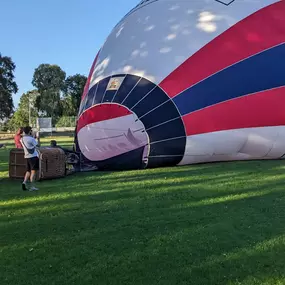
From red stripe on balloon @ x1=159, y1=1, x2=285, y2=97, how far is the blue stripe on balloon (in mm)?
139

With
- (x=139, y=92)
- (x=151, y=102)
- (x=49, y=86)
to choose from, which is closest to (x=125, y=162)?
(x=151, y=102)

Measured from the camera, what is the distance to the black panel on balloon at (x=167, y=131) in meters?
9.16

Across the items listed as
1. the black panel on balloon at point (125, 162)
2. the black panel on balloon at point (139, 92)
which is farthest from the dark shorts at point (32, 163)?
the black panel on balloon at point (139, 92)

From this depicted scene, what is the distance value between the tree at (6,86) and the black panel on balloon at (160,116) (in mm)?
60644

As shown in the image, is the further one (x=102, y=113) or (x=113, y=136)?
(x=102, y=113)

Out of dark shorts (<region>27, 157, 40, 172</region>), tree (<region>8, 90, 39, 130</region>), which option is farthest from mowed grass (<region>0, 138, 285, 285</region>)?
tree (<region>8, 90, 39, 130</region>)

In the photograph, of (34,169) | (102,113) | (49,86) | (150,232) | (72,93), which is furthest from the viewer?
(49,86)

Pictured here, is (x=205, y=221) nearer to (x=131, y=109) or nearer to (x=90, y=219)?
(x=90, y=219)

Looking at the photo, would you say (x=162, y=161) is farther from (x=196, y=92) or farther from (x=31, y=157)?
(x=31, y=157)

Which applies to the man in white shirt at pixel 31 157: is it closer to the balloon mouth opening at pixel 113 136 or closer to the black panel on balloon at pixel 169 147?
the balloon mouth opening at pixel 113 136

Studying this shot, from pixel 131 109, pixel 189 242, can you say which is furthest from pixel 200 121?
pixel 189 242

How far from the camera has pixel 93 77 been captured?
35.1 ft

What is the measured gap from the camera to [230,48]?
941 cm

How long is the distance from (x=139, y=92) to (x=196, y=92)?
127 cm
